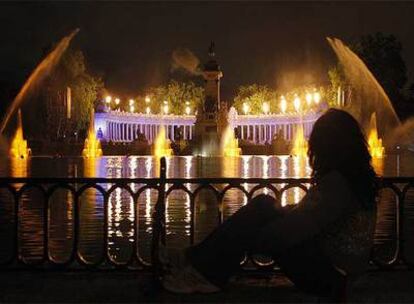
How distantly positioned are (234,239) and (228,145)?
67.7m

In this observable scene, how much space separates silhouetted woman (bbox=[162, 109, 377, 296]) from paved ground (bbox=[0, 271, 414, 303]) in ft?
1.62

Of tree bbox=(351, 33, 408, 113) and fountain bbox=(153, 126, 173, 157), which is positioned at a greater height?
tree bbox=(351, 33, 408, 113)

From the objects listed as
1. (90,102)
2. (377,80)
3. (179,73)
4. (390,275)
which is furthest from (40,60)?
(390,275)

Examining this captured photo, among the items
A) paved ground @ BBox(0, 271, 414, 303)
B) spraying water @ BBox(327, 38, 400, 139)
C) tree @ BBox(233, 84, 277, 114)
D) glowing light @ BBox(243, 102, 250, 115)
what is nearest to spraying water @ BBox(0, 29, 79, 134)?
spraying water @ BBox(327, 38, 400, 139)

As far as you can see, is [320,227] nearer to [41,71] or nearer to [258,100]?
[41,71]

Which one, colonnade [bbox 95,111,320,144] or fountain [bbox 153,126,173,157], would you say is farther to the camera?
colonnade [bbox 95,111,320,144]

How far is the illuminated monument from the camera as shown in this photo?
75.6 metres

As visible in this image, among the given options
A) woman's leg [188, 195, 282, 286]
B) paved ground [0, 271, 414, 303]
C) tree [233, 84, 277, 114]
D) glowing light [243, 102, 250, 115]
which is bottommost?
paved ground [0, 271, 414, 303]

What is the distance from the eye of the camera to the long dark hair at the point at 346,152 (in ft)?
20.9

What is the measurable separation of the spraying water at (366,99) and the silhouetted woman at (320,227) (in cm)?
6918

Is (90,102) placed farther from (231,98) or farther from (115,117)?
(231,98)

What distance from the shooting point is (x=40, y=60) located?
81.6 meters

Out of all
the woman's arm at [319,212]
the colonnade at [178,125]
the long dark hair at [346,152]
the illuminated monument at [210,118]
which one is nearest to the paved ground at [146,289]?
the woman's arm at [319,212]

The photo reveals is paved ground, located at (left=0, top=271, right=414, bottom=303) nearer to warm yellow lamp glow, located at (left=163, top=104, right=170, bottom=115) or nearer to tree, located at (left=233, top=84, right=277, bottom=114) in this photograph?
warm yellow lamp glow, located at (left=163, top=104, right=170, bottom=115)
